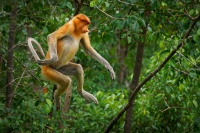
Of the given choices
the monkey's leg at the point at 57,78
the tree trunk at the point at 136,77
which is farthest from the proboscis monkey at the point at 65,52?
the tree trunk at the point at 136,77

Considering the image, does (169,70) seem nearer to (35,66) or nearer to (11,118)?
(35,66)

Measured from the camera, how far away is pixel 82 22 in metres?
5.89

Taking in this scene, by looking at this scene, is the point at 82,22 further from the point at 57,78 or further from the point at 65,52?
the point at 57,78

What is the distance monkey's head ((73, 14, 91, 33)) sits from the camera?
5844mm

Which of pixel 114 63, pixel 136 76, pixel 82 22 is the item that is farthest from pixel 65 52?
pixel 114 63

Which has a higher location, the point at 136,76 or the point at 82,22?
the point at 82,22

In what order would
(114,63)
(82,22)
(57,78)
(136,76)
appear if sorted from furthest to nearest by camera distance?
1. (114,63)
2. (136,76)
3. (57,78)
4. (82,22)

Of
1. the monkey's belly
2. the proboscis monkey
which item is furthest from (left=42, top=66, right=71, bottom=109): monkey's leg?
the monkey's belly

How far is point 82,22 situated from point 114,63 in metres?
3.47

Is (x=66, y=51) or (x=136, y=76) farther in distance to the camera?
(x=136, y=76)

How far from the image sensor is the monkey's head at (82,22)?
5.84 metres

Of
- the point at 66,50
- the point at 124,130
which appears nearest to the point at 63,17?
the point at 66,50

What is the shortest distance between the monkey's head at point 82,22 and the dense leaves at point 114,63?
0.67ft

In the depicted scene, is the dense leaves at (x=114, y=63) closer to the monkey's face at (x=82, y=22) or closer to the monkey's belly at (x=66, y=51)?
the monkey's face at (x=82, y=22)
